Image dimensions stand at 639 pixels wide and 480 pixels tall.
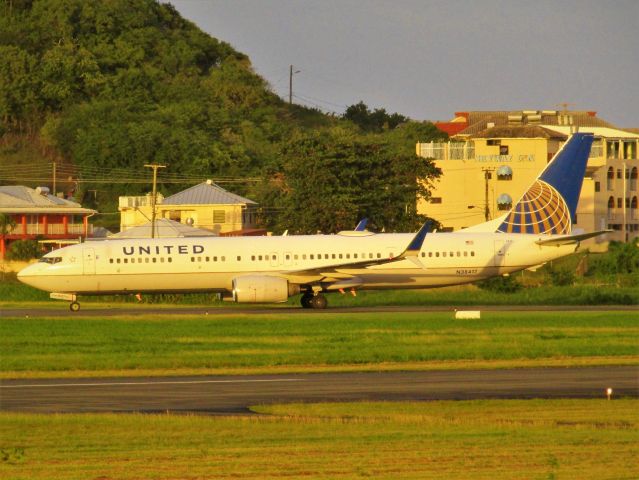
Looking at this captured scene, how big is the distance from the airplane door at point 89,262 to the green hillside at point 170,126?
30.7m

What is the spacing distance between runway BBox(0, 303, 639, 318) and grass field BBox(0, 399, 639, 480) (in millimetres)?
23903

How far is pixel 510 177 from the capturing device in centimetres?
9862

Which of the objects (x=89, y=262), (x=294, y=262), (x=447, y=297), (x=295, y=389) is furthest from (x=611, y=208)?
(x=295, y=389)

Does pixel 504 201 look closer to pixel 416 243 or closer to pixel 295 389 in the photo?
pixel 416 243

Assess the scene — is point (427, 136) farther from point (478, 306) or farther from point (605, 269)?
point (478, 306)

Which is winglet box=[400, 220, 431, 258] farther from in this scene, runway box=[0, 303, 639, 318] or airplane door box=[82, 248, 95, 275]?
airplane door box=[82, 248, 95, 275]

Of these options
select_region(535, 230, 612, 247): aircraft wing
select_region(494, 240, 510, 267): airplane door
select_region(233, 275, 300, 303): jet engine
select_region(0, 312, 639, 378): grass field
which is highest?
select_region(535, 230, 612, 247): aircraft wing

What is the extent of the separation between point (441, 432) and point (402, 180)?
2652 inches

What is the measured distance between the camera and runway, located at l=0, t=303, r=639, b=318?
46.5m

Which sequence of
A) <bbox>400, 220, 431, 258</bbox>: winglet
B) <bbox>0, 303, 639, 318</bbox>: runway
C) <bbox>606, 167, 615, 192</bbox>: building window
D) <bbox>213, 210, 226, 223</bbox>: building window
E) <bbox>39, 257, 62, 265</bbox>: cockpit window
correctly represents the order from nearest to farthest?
1. <bbox>0, 303, 639, 318</bbox>: runway
2. <bbox>400, 220, 431, 258</bbox>: winglet
3. <bbox>39, 257, 62, 265</bbox>: cockpit window
4. <bbox>213, 210, 226, 223</bbox>: building window
5. <bbox>606, 167, 615, 192</bbox>: building window

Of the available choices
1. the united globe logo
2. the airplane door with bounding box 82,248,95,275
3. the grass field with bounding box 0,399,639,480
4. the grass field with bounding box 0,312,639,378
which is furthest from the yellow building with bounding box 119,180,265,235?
the grass field with bounding box 0,399,639,480

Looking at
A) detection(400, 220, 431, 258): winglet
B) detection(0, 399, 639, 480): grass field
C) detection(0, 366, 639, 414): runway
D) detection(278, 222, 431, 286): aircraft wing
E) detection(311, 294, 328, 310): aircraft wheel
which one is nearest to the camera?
detection(0, 399, 639, 480): grass field

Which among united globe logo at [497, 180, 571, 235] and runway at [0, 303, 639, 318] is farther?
united globe logo at [497, 180, 571, 235]

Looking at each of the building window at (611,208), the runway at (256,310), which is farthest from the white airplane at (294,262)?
the building window at (611,208)
